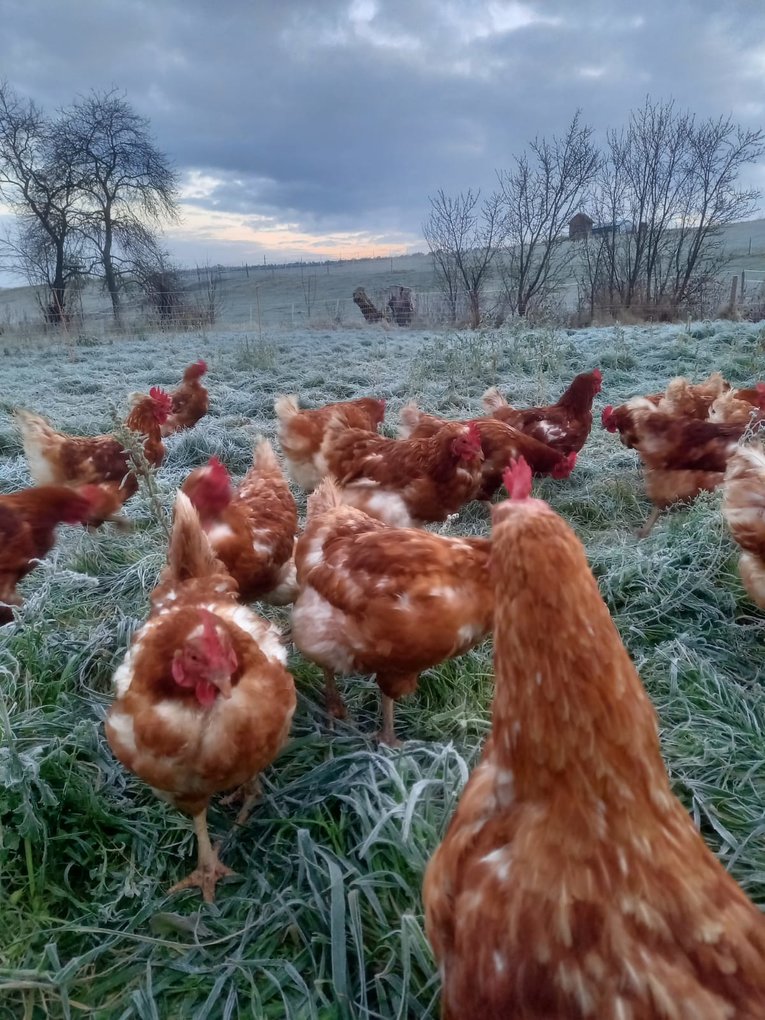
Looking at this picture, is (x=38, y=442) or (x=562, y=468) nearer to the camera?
(x=38, y=442)

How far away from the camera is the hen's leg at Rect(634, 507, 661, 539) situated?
4.40 meters

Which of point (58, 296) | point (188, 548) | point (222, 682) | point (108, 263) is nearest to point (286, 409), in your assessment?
point (188, 548)

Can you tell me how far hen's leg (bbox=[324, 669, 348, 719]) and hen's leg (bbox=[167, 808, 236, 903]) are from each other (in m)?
0.78

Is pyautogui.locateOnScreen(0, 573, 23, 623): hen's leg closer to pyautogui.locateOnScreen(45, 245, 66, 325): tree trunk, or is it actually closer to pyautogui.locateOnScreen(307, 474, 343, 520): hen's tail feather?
pyautogui.locateOnScreen(307, 474, 343, 520): hen's tail feather

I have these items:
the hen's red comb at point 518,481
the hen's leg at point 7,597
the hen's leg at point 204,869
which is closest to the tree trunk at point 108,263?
the hen's leg at point 7,597

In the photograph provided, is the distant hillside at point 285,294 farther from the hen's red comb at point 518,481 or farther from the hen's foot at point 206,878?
the hen's red comb at point 518,481

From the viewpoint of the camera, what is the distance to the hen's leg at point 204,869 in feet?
6.39

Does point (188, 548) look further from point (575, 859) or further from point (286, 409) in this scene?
point (286, 409)

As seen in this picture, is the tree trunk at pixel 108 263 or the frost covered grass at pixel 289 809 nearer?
the frost covered grass at pixel 289 809

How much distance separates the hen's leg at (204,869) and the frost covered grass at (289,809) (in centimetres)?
4

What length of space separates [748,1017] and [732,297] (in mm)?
18674

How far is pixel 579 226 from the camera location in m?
18.3

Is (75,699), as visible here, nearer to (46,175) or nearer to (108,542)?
(108,542)

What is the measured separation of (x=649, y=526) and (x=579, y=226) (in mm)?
16861
